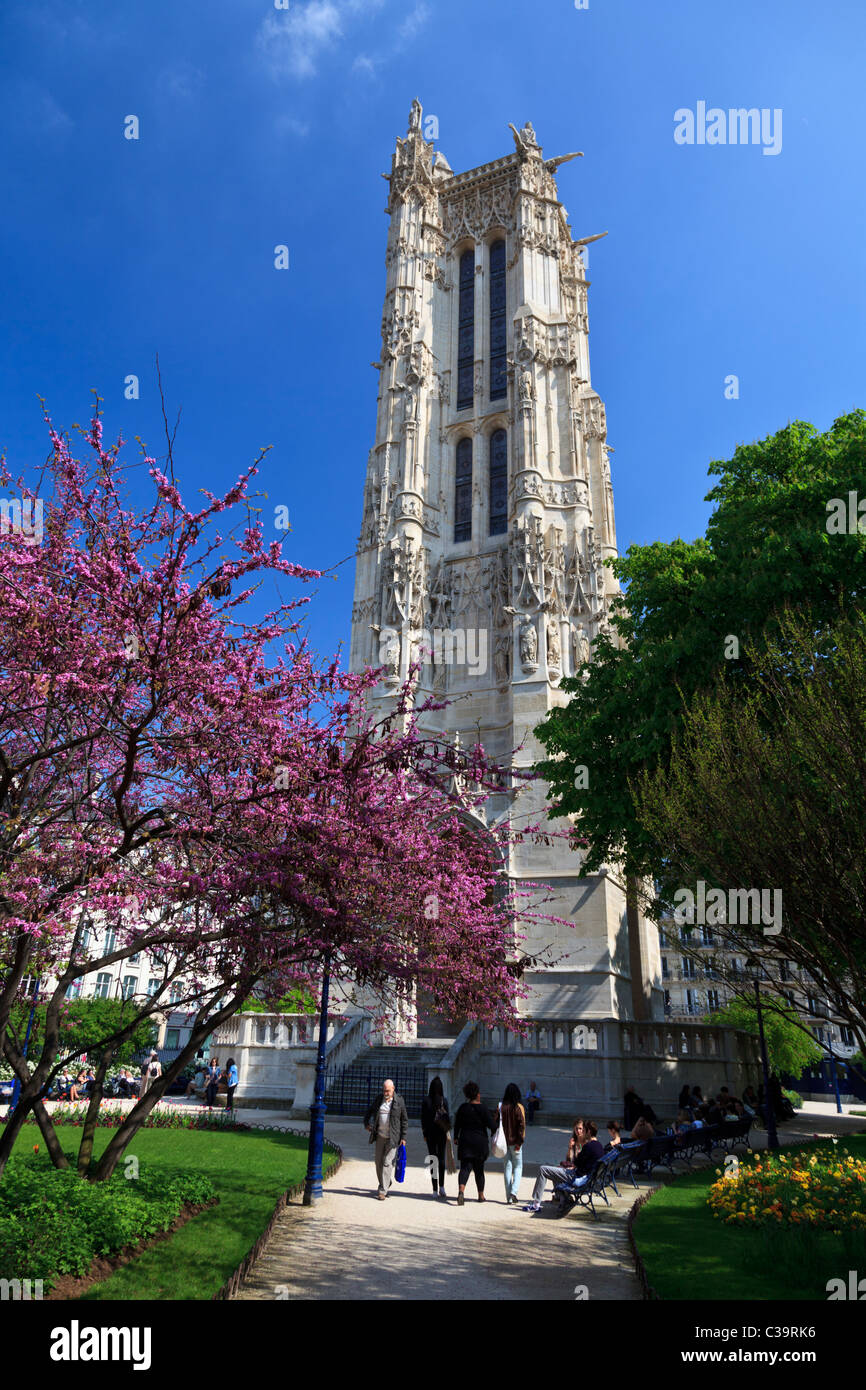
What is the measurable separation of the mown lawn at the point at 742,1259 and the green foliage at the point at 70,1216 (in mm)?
4746

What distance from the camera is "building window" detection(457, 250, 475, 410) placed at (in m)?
38.8

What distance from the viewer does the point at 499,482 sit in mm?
36469

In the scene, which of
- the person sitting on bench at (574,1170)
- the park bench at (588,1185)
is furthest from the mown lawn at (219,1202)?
the park bench at (588,1185)

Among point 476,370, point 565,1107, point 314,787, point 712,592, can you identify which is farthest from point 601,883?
point 476,370

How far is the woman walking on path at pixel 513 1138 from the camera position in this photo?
11703 millimetres

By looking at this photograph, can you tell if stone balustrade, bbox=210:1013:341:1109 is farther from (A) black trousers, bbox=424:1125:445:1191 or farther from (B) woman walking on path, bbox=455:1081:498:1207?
(B) woman walking on path, bbox=455:1081:498:1207

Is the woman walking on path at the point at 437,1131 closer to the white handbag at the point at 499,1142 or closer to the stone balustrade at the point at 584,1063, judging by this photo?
the white handbag at the point at 499,1142

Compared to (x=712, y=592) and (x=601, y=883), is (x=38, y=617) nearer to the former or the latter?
(x=712, y=592)

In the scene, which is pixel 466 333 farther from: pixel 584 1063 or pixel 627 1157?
pixel 627 1157

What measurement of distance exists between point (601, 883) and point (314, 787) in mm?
19810

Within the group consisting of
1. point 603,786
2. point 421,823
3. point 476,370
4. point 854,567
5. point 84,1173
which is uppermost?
point 476,370

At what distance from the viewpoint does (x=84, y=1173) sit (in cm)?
925

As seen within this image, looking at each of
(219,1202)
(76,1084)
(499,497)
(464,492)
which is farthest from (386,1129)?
(464,492)

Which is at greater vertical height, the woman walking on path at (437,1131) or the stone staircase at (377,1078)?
the woman walking on path at (437,1131)
